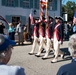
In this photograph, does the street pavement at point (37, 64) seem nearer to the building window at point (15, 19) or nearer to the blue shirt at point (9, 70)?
the blue shirt at point (9, 70)

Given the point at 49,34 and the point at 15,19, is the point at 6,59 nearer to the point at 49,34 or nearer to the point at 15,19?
the point at 49,34

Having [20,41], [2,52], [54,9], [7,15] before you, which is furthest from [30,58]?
[54,9]

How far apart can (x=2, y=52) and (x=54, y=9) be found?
2963 centimetres

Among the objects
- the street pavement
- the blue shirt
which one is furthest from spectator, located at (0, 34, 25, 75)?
the street pavement

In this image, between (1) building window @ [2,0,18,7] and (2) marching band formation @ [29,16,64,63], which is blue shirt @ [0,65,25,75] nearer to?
(2) marching band formation @ [29,16,64,63]

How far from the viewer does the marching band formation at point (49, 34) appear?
10.6 meters

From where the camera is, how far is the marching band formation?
34.7 feet

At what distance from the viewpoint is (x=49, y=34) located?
1111 cm

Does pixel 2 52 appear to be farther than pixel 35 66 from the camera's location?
No

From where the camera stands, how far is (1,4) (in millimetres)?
27891

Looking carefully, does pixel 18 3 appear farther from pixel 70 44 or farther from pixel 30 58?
pixel 70 44

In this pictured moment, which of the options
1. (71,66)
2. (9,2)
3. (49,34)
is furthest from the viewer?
(9,2)

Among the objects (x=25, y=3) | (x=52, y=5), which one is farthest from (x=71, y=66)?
(x=52, y=5)

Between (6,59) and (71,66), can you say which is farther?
(71,66)
